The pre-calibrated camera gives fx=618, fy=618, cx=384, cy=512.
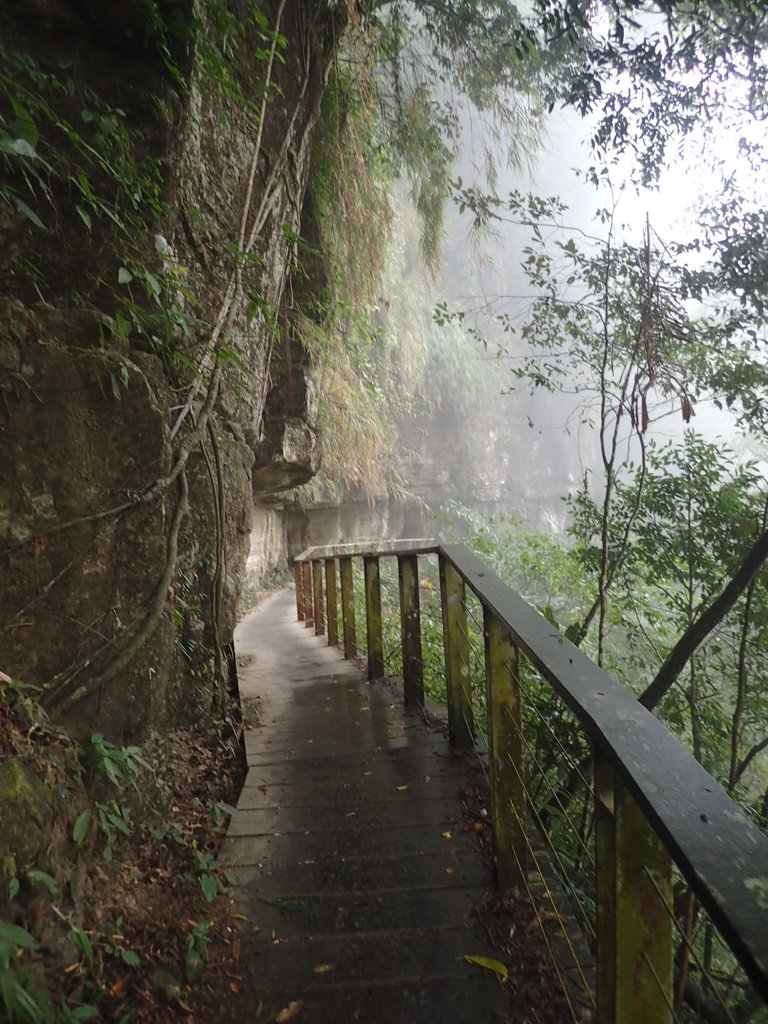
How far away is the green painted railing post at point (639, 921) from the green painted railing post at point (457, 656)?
186 cm

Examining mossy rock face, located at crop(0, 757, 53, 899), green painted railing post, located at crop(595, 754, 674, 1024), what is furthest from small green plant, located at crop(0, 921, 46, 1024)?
green painted railing post, located at crop(595, 754, 674, 1024)

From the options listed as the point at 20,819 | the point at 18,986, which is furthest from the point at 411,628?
the point at 18,986

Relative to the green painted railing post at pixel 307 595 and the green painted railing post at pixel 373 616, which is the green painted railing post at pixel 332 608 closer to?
the green painted railing post at pixel 307 595

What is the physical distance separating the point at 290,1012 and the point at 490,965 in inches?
23.7

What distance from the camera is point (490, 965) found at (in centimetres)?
187

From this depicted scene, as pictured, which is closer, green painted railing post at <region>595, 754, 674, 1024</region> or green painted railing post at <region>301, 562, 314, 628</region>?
green painted railing post at <region>595, 754, 674, 1024</region>

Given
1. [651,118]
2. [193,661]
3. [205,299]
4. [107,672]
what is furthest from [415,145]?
[107,672]

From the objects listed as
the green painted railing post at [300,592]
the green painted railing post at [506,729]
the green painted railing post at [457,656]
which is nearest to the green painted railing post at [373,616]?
the green painted railing post at [457,656]

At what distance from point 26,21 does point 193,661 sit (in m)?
3.17

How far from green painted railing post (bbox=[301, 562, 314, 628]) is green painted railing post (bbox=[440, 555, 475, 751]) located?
216 inches

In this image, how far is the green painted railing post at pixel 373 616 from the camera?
15.5 feet

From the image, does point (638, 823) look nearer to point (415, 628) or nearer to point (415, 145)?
point (415, 628)

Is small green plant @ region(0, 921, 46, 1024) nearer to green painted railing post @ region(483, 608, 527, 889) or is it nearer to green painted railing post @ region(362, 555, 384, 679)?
green painted railing post @ region(483, 608, 527, 889)

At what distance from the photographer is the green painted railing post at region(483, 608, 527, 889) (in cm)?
200
